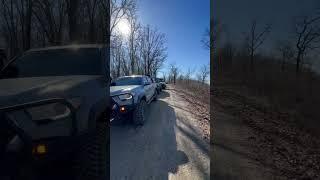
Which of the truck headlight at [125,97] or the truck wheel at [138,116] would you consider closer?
the truck headlight at [125,97]

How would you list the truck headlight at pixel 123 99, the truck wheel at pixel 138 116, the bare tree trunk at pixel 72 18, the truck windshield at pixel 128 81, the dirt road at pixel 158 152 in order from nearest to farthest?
the dirt road at pixel 158 152 < the truck headlight at pixel 123 99 < the truck wheel at pixel 138 116 < the bare tree trunk at pixel 72 18 < the truck windshield at pixel 128 81

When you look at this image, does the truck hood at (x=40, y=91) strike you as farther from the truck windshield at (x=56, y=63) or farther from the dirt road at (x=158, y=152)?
the dirt road at (x=158, y=152)

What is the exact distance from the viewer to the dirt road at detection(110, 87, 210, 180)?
3.08 metres

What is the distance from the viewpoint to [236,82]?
12.2 meters

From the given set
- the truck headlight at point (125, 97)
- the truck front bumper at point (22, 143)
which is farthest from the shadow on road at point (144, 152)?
the truck front bumper at point (22, 143)

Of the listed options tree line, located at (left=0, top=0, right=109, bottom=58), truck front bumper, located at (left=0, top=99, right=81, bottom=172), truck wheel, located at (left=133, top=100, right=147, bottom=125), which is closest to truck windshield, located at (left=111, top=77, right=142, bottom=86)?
truck wheel, located at (left=133, top=100, right=147, bottom=125)

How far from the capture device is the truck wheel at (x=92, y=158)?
2325mm

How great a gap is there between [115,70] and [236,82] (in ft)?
83.8

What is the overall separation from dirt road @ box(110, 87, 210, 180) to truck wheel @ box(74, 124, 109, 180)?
0.46 meters

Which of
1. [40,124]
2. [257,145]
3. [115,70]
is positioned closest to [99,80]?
[40,124]

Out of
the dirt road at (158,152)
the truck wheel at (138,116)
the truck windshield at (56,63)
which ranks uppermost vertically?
the truck windshield at (56,63)

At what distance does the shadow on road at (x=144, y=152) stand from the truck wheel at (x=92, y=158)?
46 cm

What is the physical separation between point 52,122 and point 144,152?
2178 mm

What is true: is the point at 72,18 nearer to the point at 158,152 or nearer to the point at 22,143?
the point at 158,152
